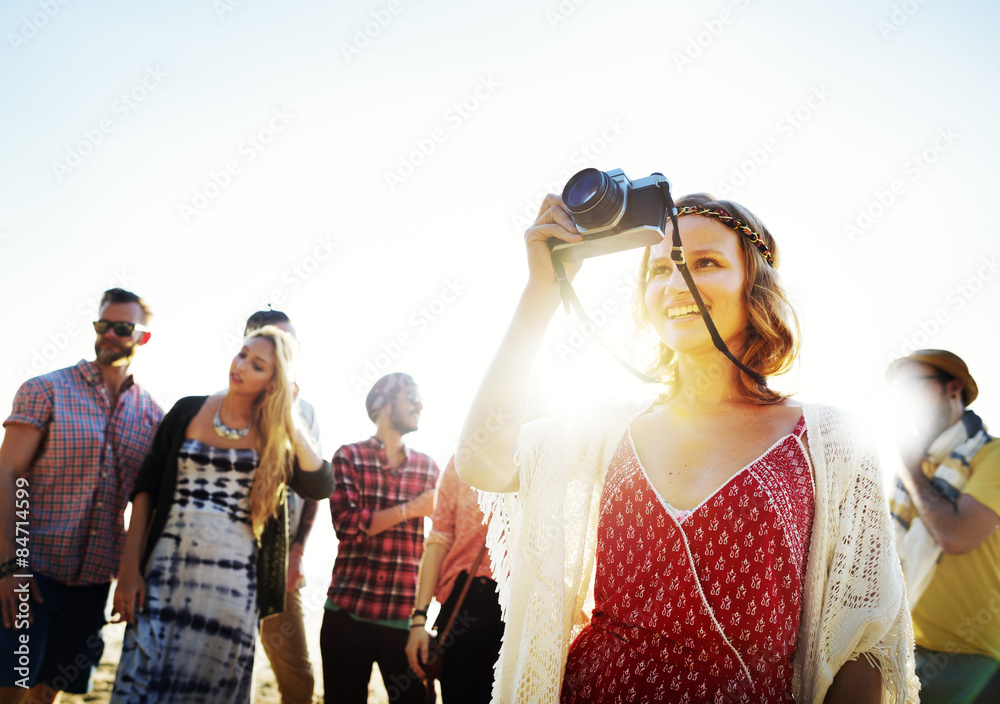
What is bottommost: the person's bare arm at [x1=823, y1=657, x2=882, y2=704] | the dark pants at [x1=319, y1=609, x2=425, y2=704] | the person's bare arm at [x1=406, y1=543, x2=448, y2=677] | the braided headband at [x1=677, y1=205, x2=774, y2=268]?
the dark pants at [x1=319, y1=609, x2=425, y2=704]

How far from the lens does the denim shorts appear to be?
3.22 m

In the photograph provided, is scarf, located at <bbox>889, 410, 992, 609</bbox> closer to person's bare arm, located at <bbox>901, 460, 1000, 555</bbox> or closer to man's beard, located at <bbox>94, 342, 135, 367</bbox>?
person's bare arm, located at <bbox>901, 460, 1000, 555</bbox>

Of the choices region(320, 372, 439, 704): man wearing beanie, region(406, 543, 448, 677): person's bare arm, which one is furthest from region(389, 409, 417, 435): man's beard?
region(406, 543, 448, 677): person's bare arm

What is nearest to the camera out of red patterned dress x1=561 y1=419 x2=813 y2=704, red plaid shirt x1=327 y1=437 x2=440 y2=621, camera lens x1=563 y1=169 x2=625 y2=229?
red patterned dress x1=561 y1=419 x2=813 y2=704

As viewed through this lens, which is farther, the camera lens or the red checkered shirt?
the red checkered shirt

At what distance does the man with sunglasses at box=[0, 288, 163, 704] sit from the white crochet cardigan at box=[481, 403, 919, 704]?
9.77 feet

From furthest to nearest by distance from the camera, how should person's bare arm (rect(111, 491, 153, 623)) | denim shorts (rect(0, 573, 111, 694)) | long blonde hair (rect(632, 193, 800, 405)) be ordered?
1. denim shorts (rect(0, 573, 111, 694))
2. person's bare arm (rect(111, 491, 153, 623))
3. long blonde hair (rect(632, 193, 800, 405))

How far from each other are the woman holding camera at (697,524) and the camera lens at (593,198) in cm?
5

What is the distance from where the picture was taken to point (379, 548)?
375 cm

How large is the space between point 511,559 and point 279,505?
213 cm

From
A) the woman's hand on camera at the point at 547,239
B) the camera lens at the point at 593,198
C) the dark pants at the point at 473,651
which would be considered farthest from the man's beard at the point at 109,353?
the camera lens at the point at 593,198

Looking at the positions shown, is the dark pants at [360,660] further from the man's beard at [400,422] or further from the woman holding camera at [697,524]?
the woman holding camera at [697,524]

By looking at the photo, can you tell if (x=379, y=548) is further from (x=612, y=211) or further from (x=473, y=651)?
(x=612, y=211)

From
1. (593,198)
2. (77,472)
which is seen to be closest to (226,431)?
(77,472)
